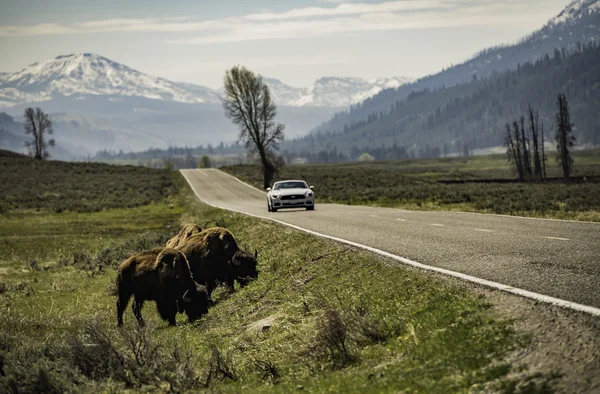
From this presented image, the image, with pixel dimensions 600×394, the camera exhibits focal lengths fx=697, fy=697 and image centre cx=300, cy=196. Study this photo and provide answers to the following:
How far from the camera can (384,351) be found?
7.52m

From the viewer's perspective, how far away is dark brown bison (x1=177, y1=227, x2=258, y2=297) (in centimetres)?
1526

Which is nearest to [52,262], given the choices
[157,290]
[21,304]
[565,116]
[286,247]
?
[21,304]

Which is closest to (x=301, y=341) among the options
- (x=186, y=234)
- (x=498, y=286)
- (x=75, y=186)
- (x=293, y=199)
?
(x=498, y=286)

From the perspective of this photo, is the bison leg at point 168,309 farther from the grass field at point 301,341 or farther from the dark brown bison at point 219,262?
the dark brown bison at point 219,262

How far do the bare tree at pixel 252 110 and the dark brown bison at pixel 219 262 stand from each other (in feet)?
203

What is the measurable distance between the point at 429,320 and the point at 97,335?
4436mm

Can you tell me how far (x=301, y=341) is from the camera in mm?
8953

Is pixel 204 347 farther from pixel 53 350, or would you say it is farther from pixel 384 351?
pixel 384 351

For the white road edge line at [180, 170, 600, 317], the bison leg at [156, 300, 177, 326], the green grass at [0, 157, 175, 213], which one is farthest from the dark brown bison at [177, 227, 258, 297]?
the green grass at [0, 157, 175, 213]

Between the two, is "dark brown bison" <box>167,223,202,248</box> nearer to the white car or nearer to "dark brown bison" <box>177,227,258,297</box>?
"dark brown bison" <box>177,227,258,297</box>

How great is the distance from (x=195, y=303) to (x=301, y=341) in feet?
15.9

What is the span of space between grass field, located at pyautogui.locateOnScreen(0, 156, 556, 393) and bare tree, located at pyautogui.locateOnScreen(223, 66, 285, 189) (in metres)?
60.7

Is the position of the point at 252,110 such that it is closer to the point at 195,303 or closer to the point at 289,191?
the point at 289,191

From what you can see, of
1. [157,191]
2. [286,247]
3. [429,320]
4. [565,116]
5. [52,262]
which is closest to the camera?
[429,320]
